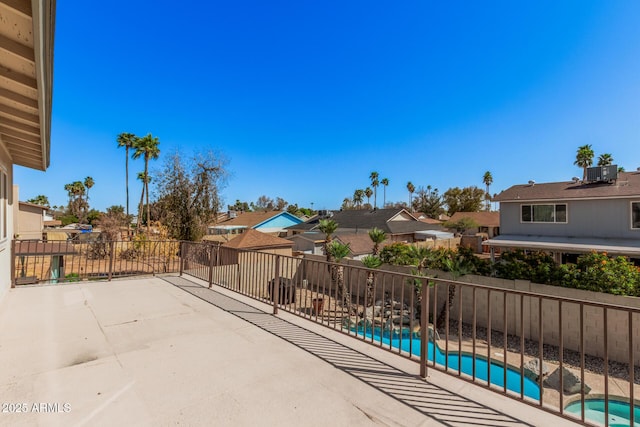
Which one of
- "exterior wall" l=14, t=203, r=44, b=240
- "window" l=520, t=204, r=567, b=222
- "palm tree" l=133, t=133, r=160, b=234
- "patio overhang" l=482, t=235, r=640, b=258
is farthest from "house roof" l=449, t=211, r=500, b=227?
"exterior wall" l=14, t=203, r=44, b=240

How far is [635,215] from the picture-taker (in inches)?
479

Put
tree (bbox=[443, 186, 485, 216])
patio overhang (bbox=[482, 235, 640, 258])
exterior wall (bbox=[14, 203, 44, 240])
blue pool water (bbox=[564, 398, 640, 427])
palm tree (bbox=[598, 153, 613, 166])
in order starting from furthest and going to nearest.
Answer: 1. tree (bbox=[443, 186, 485, 216])
2. palm tree (bbox=[598, 153, 613, 166])
3. exterior wall (bbox=[14, 203, 44, 240])
4. patio overhang (bbox=[482, 235, 640, 258])
5. blue pool water (bbox=[564, 398, 640, 427])

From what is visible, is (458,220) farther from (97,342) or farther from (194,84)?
(97,342)

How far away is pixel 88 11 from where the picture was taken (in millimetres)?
7836

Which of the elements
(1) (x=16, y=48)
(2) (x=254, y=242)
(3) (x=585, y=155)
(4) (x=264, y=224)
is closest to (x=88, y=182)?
(4) (x=264, y=224)

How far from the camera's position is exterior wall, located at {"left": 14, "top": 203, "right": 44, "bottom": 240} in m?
18.9

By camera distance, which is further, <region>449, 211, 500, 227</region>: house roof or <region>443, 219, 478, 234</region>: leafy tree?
<region>449, 211, 500, 227</region>: house roof

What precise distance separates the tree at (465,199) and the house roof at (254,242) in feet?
107

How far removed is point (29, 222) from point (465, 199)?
46.3 meters

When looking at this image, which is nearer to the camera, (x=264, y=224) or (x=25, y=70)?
(x=25, y=70)

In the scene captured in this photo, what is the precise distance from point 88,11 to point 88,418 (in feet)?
34.1

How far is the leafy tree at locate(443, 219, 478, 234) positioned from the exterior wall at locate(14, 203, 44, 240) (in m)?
35.8

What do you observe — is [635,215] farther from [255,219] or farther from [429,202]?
[429,202]

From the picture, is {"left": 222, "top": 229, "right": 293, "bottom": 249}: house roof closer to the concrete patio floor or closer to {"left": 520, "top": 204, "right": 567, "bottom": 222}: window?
the concrete patio floor
